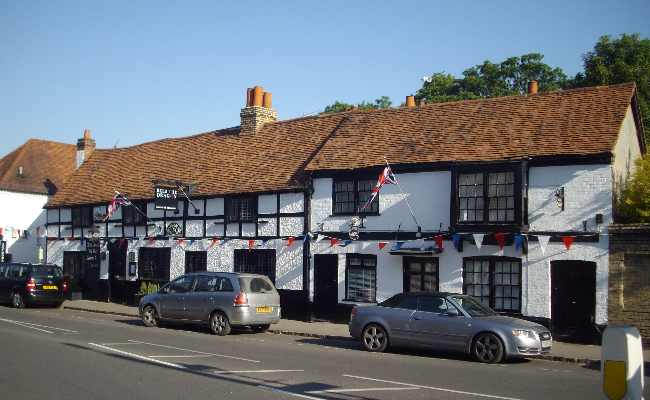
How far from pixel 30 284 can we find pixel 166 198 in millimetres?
6018

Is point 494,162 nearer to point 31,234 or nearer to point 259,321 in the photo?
point 259,321

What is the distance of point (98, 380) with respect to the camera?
9.80 meters

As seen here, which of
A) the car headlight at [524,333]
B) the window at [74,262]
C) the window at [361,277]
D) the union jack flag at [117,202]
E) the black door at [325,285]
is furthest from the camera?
the window at [74,262]

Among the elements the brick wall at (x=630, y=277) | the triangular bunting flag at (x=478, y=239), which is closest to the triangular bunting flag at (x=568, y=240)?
the brick wall at (x=630, y=277)

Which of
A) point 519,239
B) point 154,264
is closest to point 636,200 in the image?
point 519,239

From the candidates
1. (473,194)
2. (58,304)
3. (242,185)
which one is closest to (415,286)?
(473,194)

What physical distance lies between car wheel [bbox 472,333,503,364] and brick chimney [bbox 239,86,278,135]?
53.3 feet

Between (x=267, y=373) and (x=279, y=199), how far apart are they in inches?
458

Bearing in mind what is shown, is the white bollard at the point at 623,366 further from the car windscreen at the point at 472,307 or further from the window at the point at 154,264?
the window at the point at 154,264

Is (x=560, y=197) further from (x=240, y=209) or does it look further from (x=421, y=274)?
(x=240, y=209)

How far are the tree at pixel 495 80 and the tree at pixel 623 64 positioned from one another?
14689 mm

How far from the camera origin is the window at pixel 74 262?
97.3 ft

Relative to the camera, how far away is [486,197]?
17438 millimetres

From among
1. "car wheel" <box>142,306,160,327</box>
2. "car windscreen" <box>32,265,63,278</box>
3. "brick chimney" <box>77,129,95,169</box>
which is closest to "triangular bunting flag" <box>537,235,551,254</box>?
"car wheel" <box>142,306,160,327</box>
